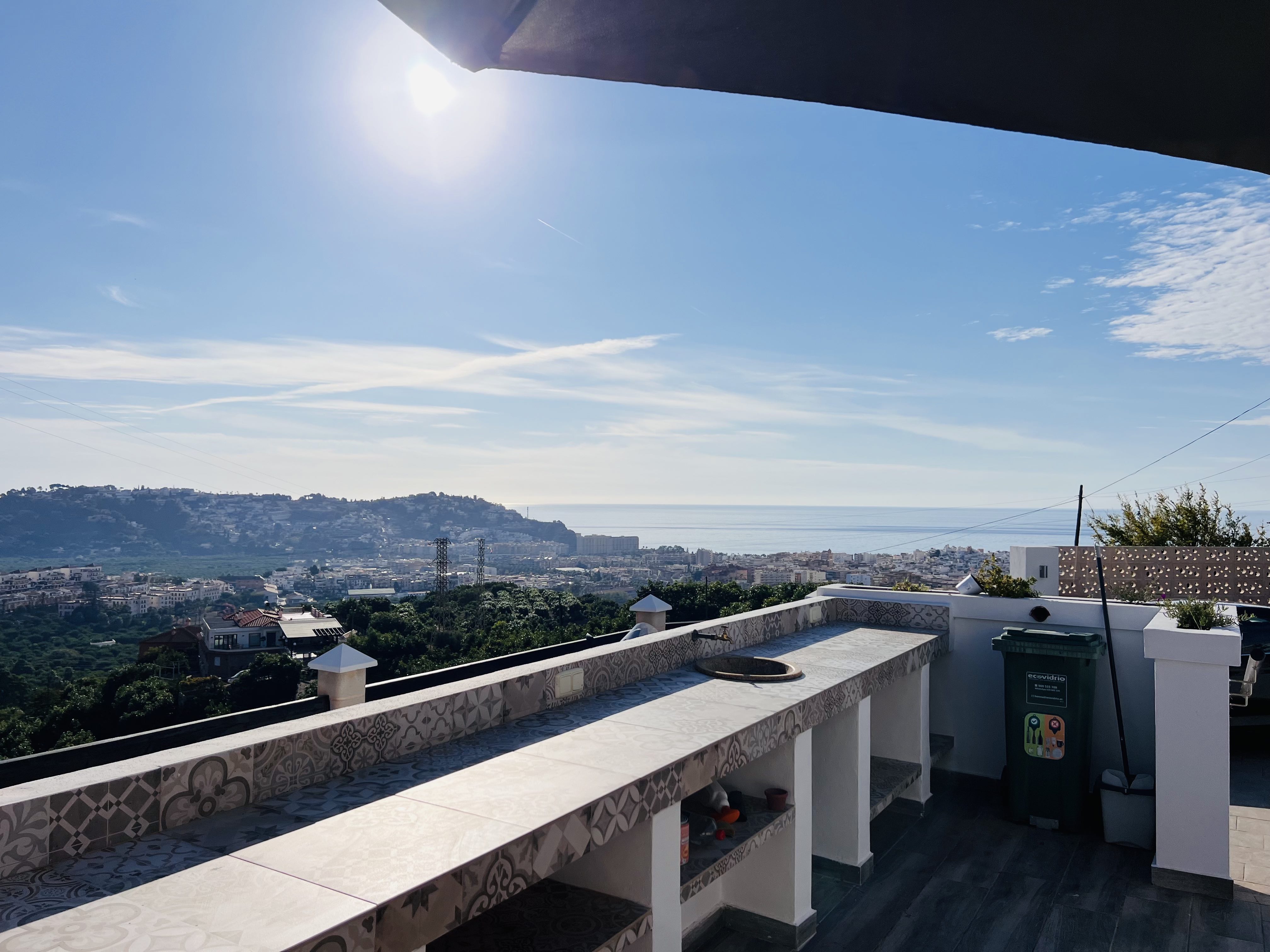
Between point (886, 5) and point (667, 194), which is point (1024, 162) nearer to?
point (667, 194)

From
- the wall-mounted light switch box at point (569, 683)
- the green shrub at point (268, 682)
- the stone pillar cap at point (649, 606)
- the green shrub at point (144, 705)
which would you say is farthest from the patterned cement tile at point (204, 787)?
the green shrub at point (268, 682)

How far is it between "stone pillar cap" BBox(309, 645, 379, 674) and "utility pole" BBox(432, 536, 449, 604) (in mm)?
28953

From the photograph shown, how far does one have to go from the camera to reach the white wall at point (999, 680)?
4.59m

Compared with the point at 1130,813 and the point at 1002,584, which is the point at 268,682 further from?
the point at 1130,813

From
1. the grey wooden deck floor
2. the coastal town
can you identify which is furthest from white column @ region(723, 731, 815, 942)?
the coastal town

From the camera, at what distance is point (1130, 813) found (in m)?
4.09

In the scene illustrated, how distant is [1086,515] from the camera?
10.9 meters

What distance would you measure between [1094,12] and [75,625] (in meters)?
30.7

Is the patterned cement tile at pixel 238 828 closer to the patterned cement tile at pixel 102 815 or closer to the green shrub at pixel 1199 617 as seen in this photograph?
the patterned cement tile at pixel 102 815

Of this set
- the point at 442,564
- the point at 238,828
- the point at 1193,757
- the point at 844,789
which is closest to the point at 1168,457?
the point at 442,564

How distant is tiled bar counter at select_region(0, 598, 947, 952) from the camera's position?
1.34m

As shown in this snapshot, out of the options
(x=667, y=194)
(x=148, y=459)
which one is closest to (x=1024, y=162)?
(x=667, y=194)

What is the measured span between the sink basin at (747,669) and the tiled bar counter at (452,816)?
6 cm

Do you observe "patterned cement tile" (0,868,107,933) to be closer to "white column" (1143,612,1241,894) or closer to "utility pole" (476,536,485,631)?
"white column" (1143,612,1241,894)
